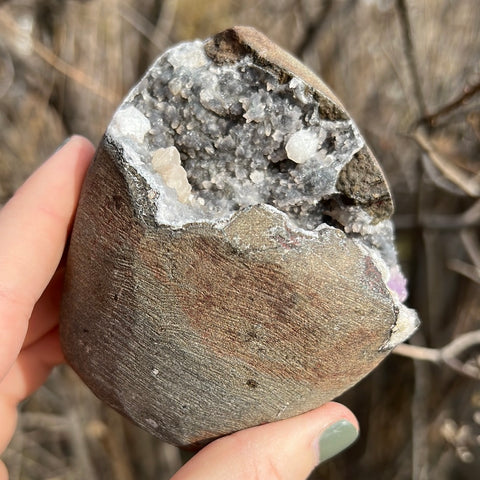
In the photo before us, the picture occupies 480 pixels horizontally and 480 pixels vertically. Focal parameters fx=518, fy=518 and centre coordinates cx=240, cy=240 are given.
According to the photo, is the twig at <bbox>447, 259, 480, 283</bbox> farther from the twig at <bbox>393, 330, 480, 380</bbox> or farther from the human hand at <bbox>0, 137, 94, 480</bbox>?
the human hand at <bbox>0, 137, 94, 480</bbox>

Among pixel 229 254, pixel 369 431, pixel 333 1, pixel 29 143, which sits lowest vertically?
pixel 369 431

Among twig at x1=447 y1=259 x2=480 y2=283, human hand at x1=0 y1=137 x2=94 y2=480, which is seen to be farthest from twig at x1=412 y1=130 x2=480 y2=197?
human hand at x1=0 y1=137 x2=94 y2=480

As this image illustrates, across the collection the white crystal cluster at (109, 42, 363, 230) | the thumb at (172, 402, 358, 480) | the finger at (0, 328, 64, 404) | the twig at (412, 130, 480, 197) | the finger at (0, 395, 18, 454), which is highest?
the twig at (412, 130, 480, 197)

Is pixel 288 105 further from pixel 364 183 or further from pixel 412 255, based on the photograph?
pixel 412 255

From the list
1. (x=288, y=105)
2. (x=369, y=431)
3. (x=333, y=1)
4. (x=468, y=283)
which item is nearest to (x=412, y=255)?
(x=468, y=283)

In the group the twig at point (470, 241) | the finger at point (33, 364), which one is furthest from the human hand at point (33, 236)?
the twig at point (470, 241)

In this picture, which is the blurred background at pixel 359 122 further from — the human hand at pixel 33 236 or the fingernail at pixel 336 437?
the fingernail at pixel 336 437
